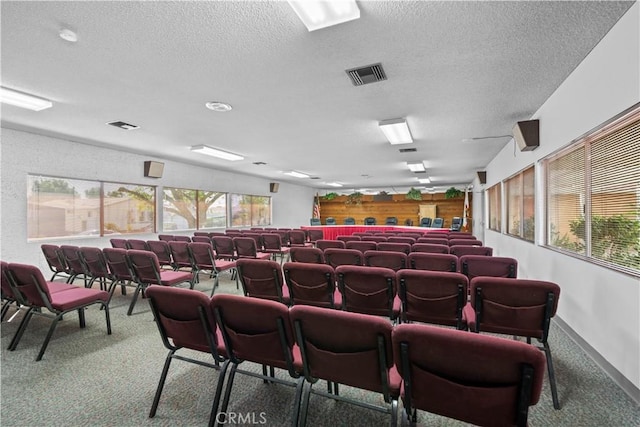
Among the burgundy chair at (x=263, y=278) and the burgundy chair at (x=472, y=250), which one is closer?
the burgundy chair at (x=263, y=278)

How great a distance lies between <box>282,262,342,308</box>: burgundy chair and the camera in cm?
287

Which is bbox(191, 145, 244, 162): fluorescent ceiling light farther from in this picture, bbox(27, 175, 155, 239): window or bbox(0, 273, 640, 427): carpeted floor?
bbox(0, 273, 640, 427): carpeted floor

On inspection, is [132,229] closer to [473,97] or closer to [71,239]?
[71,239]

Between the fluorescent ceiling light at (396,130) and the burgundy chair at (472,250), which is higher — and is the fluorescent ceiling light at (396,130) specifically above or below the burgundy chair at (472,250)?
above

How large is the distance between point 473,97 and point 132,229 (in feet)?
26.6

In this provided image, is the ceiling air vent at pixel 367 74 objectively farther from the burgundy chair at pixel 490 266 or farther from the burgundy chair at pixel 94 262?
the burgundy chair at pixel 94 262

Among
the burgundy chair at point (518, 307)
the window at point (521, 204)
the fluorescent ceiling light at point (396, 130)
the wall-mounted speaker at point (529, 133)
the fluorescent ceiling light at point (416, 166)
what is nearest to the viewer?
the burgundy chair at point (518, 307)

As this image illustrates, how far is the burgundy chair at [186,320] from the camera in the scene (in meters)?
1.87

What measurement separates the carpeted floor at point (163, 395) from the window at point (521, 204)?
239 centimetres

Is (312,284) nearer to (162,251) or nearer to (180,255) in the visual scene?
(180,255)

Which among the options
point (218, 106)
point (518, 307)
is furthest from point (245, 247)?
point (518, 307)

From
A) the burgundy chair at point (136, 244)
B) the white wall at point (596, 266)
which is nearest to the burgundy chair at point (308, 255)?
the white wall at point (596, 266)

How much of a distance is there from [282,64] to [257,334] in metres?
2.71

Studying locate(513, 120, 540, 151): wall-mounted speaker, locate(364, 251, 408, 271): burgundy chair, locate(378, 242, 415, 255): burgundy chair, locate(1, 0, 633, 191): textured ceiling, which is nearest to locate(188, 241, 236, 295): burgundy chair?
locate(1, 0, 633, 191): textured ceiling
